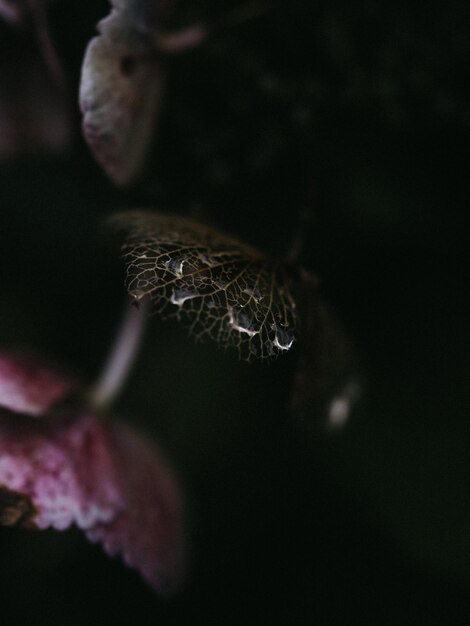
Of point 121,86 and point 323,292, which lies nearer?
point 121,86

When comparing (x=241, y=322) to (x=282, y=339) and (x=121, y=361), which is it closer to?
(x=282, y=339)

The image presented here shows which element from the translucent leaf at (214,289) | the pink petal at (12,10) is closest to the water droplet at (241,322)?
the translucent leaf at (214,289)

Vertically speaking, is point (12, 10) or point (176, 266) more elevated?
point (12, 10)

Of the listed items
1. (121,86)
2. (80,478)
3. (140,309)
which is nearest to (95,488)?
(80,478)

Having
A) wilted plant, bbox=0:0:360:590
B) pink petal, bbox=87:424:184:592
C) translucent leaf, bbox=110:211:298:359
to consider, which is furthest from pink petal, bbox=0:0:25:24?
pink petal, bbox=87:424:184:592

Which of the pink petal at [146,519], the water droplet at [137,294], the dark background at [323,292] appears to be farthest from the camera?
the dark background at [323,292]

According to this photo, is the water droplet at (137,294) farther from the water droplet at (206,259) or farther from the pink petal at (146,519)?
the pink petal at (146,519)
